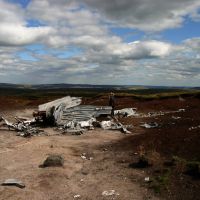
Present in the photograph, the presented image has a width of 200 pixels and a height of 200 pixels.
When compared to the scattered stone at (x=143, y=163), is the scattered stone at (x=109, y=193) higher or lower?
lower

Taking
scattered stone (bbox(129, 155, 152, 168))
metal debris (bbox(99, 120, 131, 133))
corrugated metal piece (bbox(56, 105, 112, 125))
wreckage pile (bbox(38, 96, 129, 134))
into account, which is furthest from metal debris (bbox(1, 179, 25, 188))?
corrugated metal piece (bbox(56, 105, 112, 125))

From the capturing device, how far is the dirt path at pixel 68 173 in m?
12.7

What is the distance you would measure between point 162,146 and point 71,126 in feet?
34.0

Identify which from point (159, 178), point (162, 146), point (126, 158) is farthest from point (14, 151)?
point (159, 178)

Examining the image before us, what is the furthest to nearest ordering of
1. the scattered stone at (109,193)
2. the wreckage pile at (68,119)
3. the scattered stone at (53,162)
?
the wreckage pile at (68,119), the scattered stone at (53,162), the scattered stone at (109,193)

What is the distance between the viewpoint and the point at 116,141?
2266 cm

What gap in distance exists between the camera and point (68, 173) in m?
15.1

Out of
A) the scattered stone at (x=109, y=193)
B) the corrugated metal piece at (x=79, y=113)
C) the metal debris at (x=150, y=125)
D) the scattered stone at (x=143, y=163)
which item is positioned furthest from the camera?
the corrugated metal piece at (x=79, y=113)

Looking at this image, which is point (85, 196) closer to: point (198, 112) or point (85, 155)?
point (85, 155)

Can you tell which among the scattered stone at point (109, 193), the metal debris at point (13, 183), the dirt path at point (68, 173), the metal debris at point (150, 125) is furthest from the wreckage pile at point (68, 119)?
the scattered stone at point (109, 193)

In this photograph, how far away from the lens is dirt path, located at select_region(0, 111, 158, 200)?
12684 mm

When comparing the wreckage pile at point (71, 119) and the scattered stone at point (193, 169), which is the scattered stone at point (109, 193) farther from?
the wreckage pile at point (71, 119)

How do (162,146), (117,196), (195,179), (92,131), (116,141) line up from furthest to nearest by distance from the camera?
(92,131) < (116,141) < (162,146) < (195,179) < (117,196)

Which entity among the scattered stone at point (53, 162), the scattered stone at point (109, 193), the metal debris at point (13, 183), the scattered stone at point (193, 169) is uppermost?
the scattered stone at point (193, 169)
